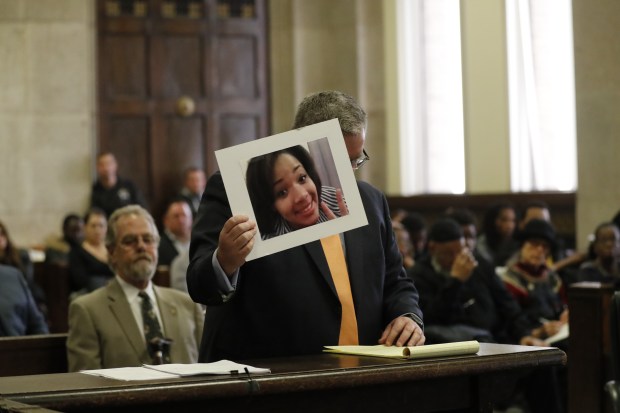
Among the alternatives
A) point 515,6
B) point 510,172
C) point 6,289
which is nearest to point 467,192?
point 510,172

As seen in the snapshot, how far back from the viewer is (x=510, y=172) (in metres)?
12.2

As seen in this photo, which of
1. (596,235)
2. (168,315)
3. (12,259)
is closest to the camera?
(168,315)

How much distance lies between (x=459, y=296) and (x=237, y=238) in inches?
168

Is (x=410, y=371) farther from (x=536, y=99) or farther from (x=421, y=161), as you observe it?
(x=421, y=161)

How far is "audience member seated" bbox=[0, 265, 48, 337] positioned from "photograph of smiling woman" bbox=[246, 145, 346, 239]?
3.29m

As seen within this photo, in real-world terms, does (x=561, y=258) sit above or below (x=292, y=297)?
below

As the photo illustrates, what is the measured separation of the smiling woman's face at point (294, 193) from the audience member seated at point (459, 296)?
3563mm

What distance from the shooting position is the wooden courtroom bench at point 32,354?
15.8 ft

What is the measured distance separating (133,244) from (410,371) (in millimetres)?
2301

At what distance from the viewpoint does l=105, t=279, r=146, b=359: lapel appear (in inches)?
189

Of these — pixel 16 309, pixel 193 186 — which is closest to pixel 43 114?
pixel 193 186

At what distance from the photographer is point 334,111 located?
11.2 ft

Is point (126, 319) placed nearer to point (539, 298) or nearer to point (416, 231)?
point (539, 298)

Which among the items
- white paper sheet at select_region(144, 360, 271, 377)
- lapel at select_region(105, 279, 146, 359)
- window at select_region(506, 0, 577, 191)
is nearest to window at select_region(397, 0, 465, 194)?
window at select_region(506, 0, 577, 191)
